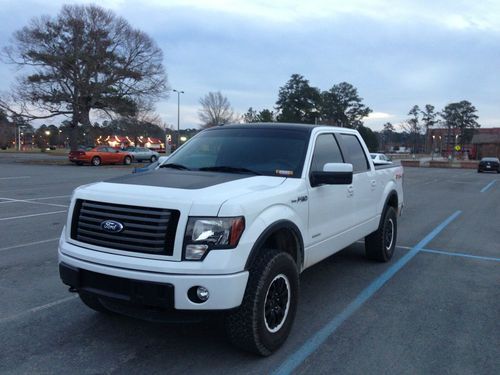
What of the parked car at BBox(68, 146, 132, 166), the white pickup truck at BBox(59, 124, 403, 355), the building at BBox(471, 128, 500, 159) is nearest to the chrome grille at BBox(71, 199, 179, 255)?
the white pickup truck at BBox(59, 124, 403, 355)

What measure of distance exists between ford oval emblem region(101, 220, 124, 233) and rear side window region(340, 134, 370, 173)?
121 inches

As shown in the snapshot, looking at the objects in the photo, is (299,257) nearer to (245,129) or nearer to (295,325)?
(295,325)

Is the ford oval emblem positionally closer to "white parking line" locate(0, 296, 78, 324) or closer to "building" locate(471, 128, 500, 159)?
"white parking line" locate(0, 296, 78, 324)

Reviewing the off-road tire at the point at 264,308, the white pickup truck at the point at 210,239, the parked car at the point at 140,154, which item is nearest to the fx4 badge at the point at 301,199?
the white pickup truck at the point at 210,239

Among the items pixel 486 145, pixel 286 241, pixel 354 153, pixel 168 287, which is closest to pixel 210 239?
pixel 168 287

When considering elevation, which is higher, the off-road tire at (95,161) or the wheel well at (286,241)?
the wheel well at (286,241)

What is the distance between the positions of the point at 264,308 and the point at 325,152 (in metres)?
2.12

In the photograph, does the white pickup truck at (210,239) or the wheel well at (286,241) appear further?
the wheel well at (286,241)


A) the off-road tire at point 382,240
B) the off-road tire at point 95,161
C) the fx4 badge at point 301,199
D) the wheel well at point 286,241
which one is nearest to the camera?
the wheel well at point 286,241

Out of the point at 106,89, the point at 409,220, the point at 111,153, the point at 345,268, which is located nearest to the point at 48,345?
the point at 345,268

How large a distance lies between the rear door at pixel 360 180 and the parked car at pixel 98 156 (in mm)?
31272

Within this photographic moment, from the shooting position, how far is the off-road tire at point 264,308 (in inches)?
133

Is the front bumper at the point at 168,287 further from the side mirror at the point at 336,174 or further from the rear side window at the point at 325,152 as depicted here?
the rear side window at the point at 325,152

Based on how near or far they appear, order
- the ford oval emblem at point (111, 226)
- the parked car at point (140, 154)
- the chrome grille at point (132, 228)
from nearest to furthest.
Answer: the chrome grille at point (132, 228) → the ford oval emblem at point (111, 226) → the parked car at point (140, 154)
